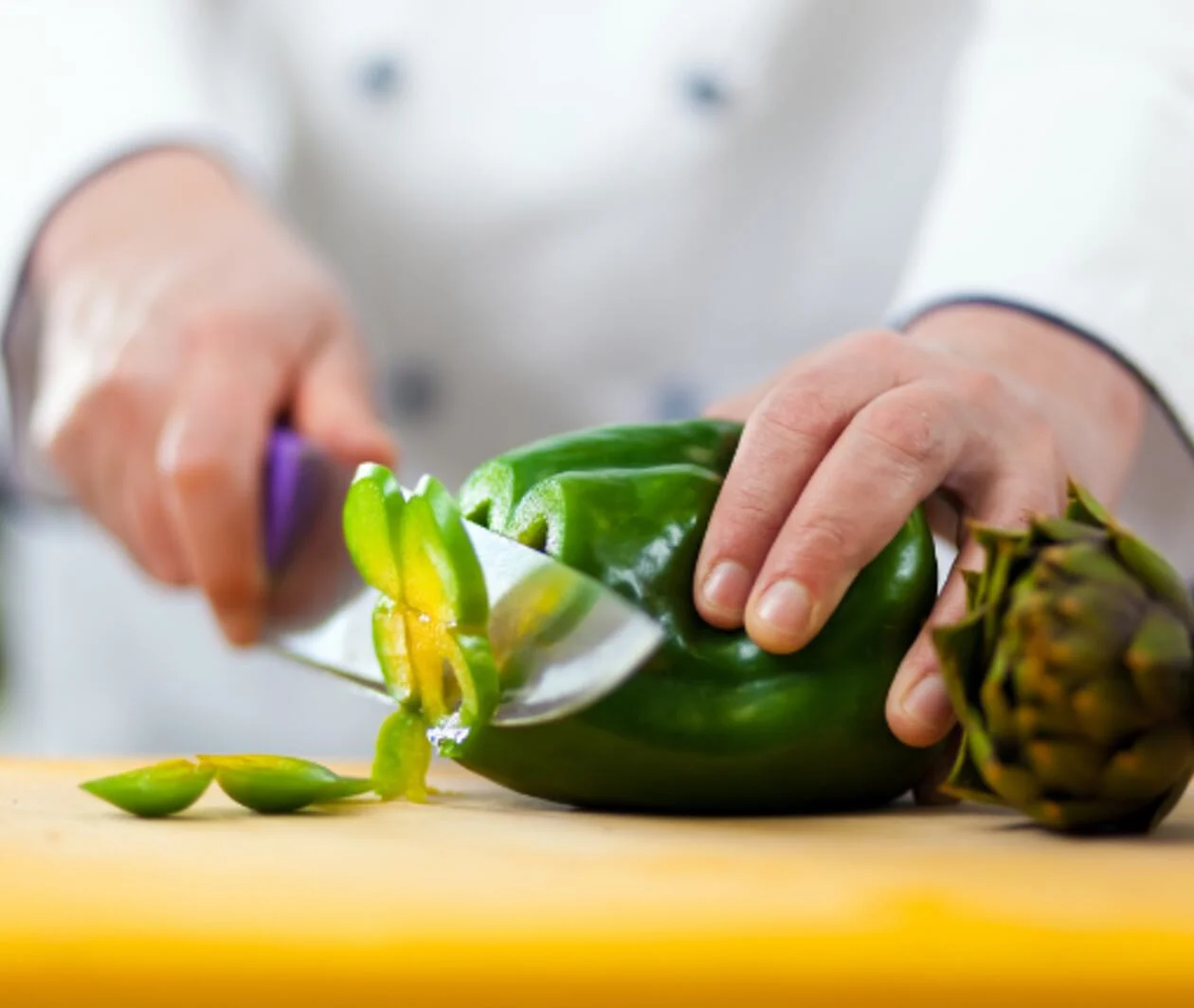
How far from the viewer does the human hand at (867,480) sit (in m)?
0.83

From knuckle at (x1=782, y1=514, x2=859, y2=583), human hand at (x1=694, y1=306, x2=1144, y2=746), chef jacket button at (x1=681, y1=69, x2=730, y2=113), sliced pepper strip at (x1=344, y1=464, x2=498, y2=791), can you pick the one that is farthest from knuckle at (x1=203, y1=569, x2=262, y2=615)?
chef jacket button at (x1=681, y1=69, x2=730, y2=113)

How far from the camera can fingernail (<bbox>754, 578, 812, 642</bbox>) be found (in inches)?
32.4

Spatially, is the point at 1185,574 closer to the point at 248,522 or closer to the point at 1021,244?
the point at 1021,244

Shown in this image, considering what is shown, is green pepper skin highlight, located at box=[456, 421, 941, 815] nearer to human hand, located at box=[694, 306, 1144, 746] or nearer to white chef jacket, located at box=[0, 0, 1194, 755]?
human hand, located at box=[694, 306, 1144, 746]

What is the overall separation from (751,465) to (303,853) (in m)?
0.33

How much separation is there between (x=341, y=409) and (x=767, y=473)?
0.51 meters

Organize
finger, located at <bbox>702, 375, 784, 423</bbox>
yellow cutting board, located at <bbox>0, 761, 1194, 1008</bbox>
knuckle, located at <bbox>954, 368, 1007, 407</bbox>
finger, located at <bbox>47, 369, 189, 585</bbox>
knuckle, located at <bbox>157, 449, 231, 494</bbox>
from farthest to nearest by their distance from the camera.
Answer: finger, located at <bbox>47, 369, 189, 585</bbox> → knuckle, located at <bbox>157, 449, 231, 494</bbox> → finger, located at <bbox>702, 375, 784, 423</bbox> → knuckle, located at <bbox>954, 368, 1007, 407</bbox> → yellow cutting board, located at <bbox>0, 761, 1194, 1008</bbox>

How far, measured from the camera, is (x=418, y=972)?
0.54 metres

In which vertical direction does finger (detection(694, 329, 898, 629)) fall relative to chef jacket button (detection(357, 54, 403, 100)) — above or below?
below

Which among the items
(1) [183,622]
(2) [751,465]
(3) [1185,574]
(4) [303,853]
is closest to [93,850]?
(4) [303,853]

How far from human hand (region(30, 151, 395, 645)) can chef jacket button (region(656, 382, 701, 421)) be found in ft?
1.38

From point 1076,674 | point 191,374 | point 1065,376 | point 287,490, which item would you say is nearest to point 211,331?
point 191,374

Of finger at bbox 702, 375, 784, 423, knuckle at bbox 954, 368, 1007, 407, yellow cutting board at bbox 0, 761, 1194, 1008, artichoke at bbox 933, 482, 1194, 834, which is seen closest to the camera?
yellow cutting board at bbox 0, 761, 1194, 1008

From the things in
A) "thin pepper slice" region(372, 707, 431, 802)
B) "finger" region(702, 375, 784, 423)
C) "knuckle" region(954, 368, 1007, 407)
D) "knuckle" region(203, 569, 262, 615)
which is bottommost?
"knuckle" region(203, 569, 262, 615)
